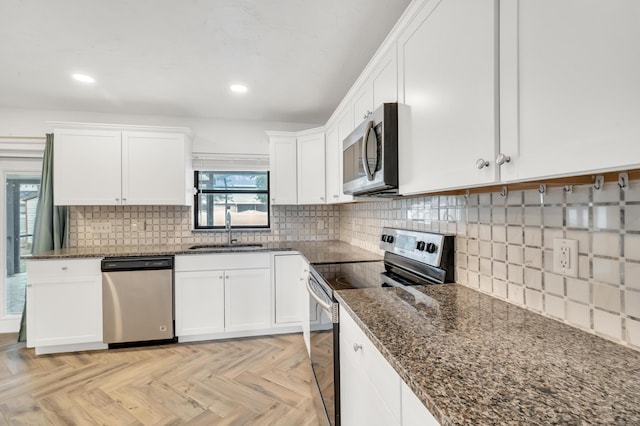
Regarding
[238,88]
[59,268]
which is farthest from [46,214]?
[238,88]

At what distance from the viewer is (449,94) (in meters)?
1.01

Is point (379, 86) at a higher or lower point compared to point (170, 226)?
higher

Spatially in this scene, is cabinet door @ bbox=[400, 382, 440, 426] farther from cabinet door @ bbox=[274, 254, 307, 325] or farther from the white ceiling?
cabinet door @ bbox=[274, 254, 307, 325]

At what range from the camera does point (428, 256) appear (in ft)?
5.08

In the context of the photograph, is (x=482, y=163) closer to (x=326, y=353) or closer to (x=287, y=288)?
(x=326, y=353)

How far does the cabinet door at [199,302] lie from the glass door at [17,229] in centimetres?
192

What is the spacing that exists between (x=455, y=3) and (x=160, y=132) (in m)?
2.90

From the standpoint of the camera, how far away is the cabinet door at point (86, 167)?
9.42 ft

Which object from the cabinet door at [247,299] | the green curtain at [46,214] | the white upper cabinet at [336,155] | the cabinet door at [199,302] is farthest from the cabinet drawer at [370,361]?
the green curtain at [46,214]

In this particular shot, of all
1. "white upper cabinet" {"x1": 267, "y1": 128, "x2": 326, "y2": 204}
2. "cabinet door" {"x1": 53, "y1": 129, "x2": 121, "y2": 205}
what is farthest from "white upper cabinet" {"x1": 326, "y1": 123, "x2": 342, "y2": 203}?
"cabinet door" {"x1": 53, "y1": 129, "x2": 121, "y2": 205}

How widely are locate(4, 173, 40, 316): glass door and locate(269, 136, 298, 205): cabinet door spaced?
8.25 feet

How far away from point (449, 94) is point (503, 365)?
0.81 m

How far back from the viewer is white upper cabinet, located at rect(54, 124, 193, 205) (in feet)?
9.46

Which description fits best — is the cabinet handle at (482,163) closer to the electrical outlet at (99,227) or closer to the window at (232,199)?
the window at (232,199)
